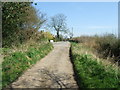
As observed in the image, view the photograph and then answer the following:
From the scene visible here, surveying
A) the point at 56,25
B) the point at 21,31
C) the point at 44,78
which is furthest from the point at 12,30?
the point at 56,25

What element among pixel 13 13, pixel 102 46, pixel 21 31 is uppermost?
pixel 13 13

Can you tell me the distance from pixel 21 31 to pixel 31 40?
119 inches

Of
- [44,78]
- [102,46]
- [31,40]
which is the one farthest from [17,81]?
[102,46]

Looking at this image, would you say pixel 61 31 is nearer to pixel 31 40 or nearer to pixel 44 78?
pixel 31 40

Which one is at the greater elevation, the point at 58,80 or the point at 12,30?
the point at 12,30

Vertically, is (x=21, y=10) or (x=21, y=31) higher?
(x=21, y=10)

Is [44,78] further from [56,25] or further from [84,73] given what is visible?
[56,25]

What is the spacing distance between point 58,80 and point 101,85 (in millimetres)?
2118

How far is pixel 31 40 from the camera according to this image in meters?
24.8

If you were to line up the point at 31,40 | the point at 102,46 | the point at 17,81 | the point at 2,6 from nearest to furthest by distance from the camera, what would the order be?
the point at 17,81, the point at 2,6, the point at 31,40, the point at 102,46

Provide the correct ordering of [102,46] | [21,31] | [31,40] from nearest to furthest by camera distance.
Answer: [21,31], [31,40], [102,46]

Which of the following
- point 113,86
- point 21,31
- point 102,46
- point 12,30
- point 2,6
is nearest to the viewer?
point 113,86

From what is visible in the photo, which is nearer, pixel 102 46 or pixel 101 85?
pixel 101 85

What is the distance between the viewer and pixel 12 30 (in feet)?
64.2
